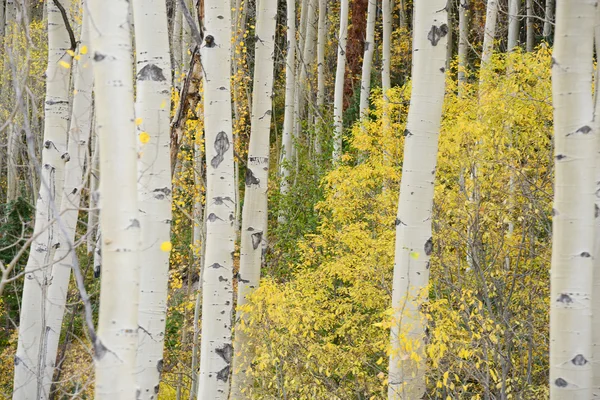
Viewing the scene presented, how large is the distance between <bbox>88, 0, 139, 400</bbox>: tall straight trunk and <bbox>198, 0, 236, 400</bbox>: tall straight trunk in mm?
2205

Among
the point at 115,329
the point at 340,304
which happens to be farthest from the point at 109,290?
the point at 340,304

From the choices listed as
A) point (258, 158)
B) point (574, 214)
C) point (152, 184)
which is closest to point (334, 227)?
point (258, 158)

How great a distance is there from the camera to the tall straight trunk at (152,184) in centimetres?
371

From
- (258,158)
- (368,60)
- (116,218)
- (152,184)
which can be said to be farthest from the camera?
(368,60)

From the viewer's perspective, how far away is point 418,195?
4.11 m

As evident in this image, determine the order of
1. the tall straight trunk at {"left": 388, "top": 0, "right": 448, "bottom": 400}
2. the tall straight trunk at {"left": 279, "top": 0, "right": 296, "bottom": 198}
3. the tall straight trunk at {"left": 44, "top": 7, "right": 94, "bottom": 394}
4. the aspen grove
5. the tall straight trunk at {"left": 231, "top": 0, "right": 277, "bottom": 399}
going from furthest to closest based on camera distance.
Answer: the tall straight trunk at {"left": 279, "top": 0, "right": 296, "bottom": 198}, the tall straight trunk at {"left": 231, "top": 0, "right": 277, "bottom": 399}, the tall straight trunk at {"left": 44, "top": 7, "right": 94, "bottom": 394}, the tall straight trunk at {"left": 388, "top": 0, "right": 448, "bottom": 400}, the aspen grove

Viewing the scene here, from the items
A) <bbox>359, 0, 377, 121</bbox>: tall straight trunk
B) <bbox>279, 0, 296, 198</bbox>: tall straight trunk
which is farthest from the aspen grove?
<bbox>279, 0, 296, 198</bbox>: tall straight trunk

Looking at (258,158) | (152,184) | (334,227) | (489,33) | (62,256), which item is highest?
(489,33)

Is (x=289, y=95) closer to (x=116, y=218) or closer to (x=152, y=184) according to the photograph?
(x=152, y=184)

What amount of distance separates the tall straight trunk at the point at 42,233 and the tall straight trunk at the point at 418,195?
2682mm

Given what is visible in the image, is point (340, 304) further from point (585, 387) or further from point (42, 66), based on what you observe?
point (42, 66)

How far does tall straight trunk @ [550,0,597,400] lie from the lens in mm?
2865

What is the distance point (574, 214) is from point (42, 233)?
12.6ft

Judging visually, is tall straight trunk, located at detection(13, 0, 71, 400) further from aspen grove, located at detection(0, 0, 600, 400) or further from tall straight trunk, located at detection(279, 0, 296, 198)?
tall straight trunk, located at detection(279, 0, 296, 198)
